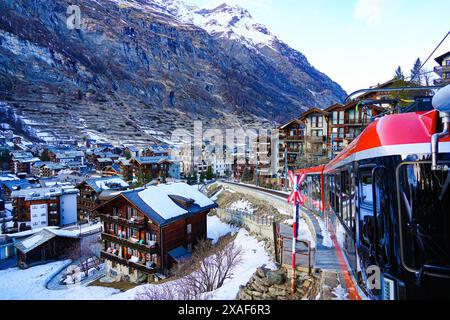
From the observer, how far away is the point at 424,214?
9.98 ft

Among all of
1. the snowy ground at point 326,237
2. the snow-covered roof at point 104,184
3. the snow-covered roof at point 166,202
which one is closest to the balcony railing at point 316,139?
the snow-covered roof at point 166,202

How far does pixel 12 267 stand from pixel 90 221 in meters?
11.5

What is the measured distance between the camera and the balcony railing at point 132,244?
19.4 meters

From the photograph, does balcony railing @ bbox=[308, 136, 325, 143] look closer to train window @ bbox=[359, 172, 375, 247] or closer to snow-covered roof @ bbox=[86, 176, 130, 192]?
snow-covered roof @ bbox=[86, 176, 130, 192]

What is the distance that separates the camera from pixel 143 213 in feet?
64.4

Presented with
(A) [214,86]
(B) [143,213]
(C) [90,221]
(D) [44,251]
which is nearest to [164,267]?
(B) [143,213]

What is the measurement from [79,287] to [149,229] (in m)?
7.58

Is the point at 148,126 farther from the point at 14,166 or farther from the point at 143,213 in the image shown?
the point at 143,213

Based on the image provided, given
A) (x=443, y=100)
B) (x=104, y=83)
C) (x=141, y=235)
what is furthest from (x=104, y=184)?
(x=104, y=83)

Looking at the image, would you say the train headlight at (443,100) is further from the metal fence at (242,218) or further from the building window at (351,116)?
the building window at (351,116)

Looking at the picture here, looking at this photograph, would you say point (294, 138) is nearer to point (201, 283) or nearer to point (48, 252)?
point (201, 283)

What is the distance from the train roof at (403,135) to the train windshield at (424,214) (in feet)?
0.74

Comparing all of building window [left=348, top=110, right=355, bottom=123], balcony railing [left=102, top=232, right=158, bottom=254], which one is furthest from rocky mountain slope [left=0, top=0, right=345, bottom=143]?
balcony railing [left=102, top=232, right=158, bottom=254]

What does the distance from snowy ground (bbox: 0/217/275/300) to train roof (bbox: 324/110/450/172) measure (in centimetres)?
682
